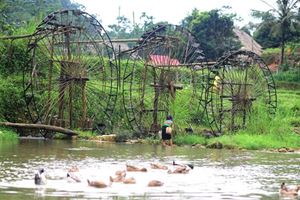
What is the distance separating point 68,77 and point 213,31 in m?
29.8

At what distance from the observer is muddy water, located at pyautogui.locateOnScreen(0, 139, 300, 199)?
1045 cm

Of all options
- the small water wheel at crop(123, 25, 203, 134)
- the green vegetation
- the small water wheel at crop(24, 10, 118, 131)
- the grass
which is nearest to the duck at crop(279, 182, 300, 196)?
the grass

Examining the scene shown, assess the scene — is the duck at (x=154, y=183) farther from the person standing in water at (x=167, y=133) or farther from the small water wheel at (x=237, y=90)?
the small water wheel at (x=237, y=90)

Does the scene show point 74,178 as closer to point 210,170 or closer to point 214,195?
point 214,195

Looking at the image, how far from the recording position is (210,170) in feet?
46.9

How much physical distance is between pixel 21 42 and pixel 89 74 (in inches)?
157

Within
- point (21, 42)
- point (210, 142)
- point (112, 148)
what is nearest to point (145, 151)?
point (112, 148)

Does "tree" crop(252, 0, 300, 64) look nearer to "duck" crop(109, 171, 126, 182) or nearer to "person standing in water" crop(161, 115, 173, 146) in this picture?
"person standing in water" crop(161, 115, 173, 146)

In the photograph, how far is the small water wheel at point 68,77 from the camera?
2456 centimetres

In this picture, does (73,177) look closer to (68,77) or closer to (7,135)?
(7,135)

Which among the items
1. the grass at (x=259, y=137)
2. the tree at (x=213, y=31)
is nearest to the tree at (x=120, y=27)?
the tree at (x=213, y=31)

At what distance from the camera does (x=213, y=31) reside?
174 feet

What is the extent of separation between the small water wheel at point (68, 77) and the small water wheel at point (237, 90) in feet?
14.5

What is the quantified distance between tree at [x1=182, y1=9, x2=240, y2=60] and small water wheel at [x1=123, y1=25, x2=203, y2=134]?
24.9m
